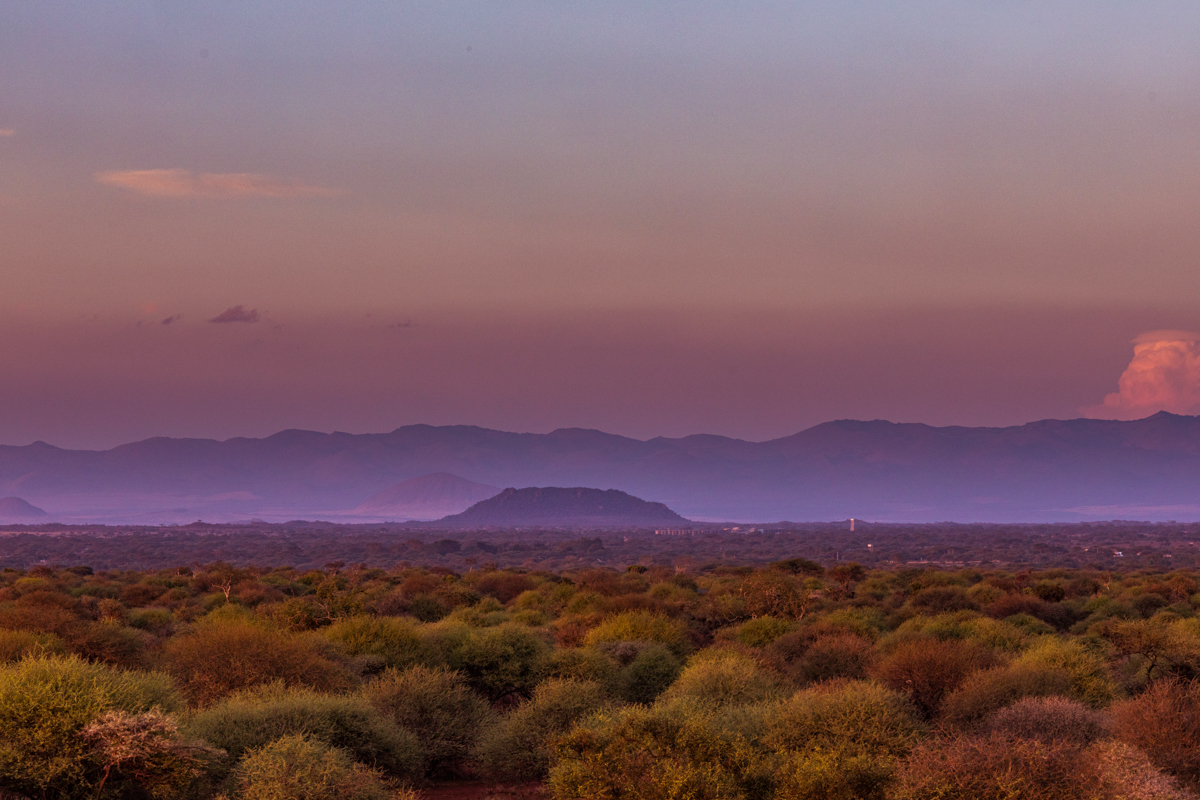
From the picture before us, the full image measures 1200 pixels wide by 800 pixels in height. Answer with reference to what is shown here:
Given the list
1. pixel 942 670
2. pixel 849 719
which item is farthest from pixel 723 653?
pixel 849 719

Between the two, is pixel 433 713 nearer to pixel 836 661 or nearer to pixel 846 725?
pixel 846 725

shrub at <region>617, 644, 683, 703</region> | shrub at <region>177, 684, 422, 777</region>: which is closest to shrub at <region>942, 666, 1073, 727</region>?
shrub at <region>617, 644, 683, 703</region>

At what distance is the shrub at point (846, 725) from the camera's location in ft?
74.2

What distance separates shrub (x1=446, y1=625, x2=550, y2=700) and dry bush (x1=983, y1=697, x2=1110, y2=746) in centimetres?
1607

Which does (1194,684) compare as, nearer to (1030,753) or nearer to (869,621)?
(1030,753)

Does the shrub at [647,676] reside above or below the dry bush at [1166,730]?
below

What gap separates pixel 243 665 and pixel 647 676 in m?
12.9

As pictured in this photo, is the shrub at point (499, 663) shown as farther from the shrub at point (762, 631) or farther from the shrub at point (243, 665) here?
the shrub at point (762, 631)

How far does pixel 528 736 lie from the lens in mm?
28000

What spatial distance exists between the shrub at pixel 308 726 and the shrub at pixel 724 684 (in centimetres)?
695

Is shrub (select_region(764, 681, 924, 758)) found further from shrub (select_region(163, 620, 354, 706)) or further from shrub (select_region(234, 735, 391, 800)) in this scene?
shrub (select_region(163, 620, 354, 706))

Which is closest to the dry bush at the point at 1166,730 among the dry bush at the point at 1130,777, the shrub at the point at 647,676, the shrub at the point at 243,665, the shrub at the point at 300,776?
the dry bush at the point at 1130,777

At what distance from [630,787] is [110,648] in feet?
61.5

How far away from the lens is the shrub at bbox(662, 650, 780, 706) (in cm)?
2864
